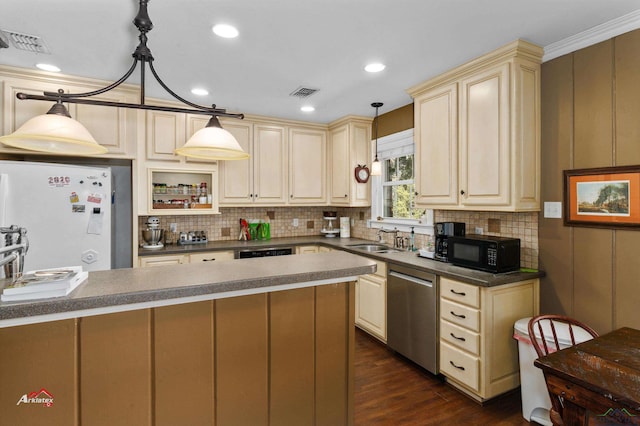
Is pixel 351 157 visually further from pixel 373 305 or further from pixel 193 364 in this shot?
pixel 193 364

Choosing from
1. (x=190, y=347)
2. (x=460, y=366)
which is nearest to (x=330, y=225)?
(x=460, y=366)

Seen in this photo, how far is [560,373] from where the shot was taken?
1320mm

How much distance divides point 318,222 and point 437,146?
2355 millimetres

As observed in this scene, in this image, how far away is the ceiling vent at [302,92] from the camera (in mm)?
3139

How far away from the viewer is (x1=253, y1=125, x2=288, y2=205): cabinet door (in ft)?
13.4

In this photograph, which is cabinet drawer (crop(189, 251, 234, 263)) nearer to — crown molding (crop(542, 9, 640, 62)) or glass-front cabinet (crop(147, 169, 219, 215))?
glass-front cabinet (crop(147, 169, 219, 215))

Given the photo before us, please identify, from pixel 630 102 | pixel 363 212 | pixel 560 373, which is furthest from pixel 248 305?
pixel 363 212

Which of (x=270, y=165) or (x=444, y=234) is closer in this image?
(x=444, y=234)

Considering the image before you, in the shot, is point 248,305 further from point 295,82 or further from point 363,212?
point 363,212

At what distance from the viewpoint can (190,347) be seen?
1.42m

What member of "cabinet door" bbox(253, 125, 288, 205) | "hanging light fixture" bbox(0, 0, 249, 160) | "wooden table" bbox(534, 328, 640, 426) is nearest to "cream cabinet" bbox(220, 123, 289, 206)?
"cabinet door" bbox(253, 125, 288, 205)

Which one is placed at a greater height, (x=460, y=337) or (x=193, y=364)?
(x=193, y=364)

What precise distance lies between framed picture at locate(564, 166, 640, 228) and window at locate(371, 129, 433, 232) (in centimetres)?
130

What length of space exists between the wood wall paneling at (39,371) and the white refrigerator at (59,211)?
1.68 m
